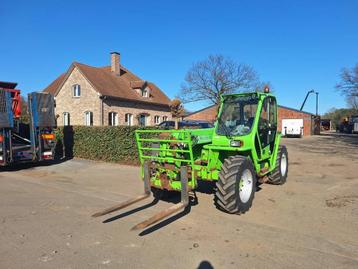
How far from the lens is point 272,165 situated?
8086 mm

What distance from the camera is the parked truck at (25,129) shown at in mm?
11391

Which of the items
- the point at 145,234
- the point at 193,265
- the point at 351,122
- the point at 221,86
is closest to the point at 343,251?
the point at 193,265

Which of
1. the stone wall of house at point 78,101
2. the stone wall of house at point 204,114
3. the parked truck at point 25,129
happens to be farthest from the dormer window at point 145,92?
the parked truck at point 25,129

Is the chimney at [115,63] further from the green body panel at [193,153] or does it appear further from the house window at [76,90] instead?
the green body panel at [193,153]

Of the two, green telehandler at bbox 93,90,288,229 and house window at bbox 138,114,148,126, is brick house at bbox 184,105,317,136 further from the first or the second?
green telehandler at bbox 93,90,288,229

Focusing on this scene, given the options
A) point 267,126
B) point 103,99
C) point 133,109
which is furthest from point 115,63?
point 267,126

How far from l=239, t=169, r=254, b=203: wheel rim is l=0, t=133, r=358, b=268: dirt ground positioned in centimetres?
33

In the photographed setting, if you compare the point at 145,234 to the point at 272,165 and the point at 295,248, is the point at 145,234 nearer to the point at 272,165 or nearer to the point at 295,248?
the point at 295,248

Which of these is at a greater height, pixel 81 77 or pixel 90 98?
pixel 81 77

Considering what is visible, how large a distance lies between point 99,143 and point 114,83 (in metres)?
18.7

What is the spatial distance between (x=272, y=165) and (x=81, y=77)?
966 inches

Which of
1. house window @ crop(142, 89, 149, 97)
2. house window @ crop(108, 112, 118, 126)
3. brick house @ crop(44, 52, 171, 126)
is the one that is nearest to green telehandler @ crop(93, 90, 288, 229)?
brick house @ crop(44, 52, 171, 126)

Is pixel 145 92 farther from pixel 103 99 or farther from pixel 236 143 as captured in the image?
pixel 236 143

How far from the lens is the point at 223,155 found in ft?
22.5
